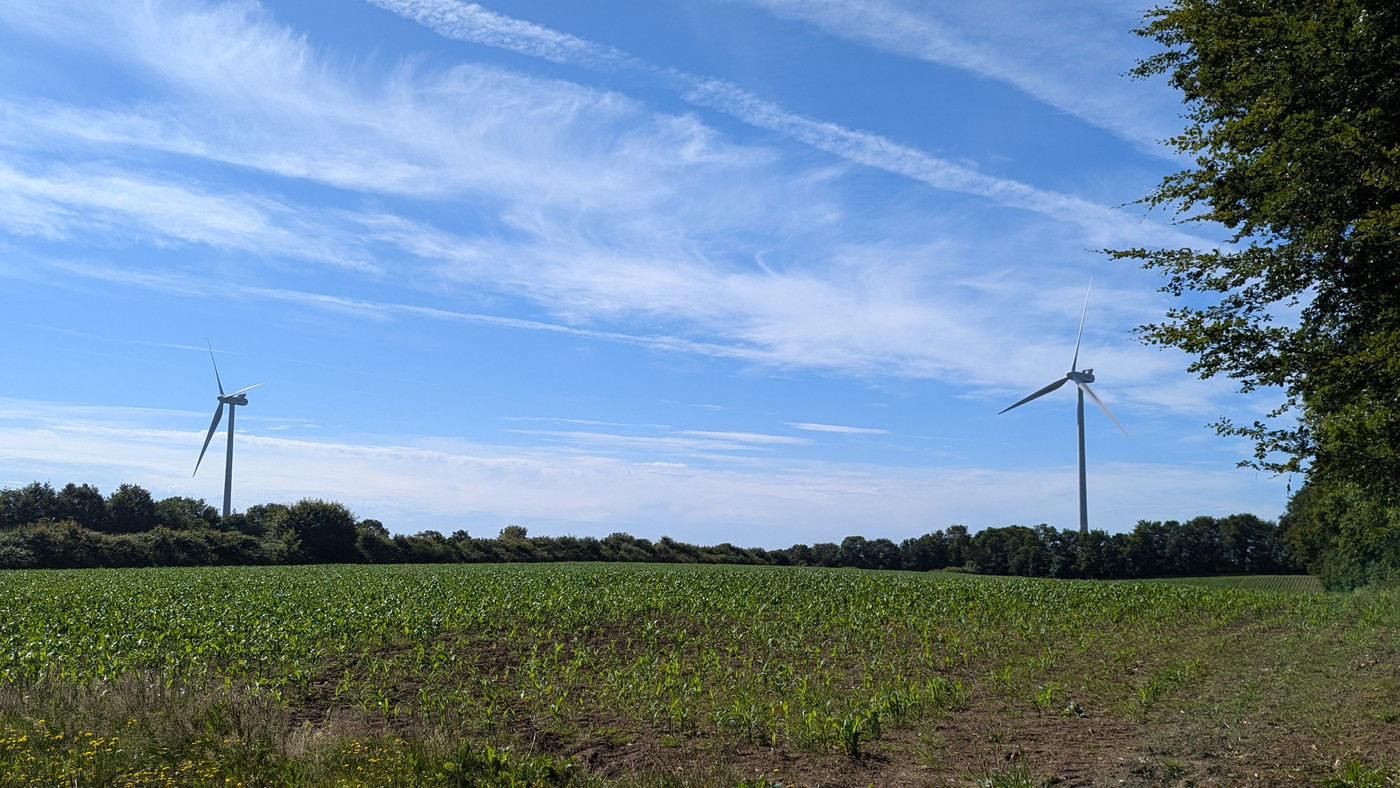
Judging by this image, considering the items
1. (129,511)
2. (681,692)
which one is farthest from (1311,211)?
(129,511)

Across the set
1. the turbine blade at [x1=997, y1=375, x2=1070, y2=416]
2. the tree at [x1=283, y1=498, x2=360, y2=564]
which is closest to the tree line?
the tree at [x1=283, y1=498, x2=360, y2=564]

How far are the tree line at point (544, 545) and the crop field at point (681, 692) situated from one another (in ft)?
143

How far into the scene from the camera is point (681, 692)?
13.7 meters

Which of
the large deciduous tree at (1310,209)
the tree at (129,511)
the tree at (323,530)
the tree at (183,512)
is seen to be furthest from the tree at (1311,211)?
the tree at (129,511)

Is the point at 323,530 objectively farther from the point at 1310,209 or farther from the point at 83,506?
the point at 1310,209

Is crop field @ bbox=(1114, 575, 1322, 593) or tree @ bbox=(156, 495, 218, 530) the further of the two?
tree @ bbox=(156, 495, 218, 530)

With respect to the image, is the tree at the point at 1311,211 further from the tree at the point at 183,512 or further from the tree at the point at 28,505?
the tree at the point at 28,505

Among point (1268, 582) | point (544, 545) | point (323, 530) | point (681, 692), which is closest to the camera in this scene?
point (681, 692)

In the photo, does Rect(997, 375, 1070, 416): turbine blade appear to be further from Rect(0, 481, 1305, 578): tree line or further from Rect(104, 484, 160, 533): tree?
Rect(104, 484, 160, 533): tree

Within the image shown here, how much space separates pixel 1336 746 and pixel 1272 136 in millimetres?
9990

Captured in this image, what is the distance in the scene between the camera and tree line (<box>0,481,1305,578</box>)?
64562mm

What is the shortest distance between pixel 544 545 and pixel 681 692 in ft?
221

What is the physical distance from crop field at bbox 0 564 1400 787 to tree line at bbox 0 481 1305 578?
1714 inches

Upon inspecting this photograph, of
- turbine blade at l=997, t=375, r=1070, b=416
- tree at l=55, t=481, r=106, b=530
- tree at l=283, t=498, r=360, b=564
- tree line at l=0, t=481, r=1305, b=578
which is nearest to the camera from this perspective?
turbine blade at l=997, t=375, r=1070, b=416
